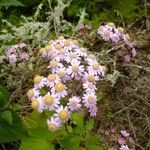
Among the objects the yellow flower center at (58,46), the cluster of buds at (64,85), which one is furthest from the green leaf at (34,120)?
the yellow flower center at (58,46)

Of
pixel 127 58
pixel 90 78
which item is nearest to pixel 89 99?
pixel 90 78

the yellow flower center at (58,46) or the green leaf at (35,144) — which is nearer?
the green leaf at (35,144)

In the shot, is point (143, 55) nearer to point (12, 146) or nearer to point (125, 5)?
point (125, 5)

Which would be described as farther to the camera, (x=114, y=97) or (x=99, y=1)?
(x=99, y=1)

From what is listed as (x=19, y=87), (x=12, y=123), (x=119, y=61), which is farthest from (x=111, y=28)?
(x=12, y=123)

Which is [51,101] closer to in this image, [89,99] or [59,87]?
[59,87]

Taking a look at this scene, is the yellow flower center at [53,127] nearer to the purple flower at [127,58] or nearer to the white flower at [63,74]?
the white flower at [63,74]
